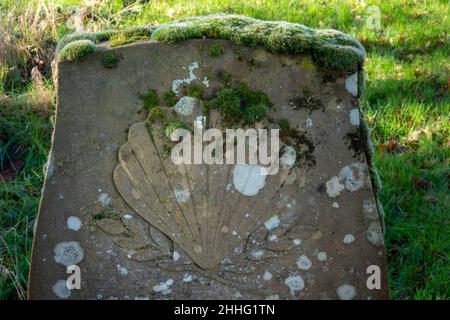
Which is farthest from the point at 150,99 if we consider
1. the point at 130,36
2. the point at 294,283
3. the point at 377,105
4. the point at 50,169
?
the point at 377,105

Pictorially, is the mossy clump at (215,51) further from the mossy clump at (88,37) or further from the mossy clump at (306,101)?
the mossy clump at (88,37)

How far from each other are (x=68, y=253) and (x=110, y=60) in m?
0.90

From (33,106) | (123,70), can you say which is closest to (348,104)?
(123,70)

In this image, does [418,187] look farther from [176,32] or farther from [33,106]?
[33,106]

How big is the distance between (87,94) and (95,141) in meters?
0.22

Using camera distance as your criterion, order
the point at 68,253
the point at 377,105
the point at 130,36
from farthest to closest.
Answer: the point at 377,105 → the point at 130,36 → the point at 68,253

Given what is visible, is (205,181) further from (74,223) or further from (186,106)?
(74,223)

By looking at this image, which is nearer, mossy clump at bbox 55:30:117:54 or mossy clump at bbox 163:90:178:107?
mossy clump at bbox 163:90:178:107

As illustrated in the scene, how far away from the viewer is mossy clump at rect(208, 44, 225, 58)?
2.89 metres

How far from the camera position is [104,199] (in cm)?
283

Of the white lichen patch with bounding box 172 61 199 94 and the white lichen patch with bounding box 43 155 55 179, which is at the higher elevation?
the white lichen patch with bounding box 172 61 199 94

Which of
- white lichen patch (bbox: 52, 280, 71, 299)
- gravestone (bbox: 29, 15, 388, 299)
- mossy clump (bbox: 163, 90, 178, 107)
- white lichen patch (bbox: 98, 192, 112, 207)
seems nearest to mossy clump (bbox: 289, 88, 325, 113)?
gravestone (bbox: 29, 15, 388, 299)

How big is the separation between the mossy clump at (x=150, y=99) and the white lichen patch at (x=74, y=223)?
1.97 feet

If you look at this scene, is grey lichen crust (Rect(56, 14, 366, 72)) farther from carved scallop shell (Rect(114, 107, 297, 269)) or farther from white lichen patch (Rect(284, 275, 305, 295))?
white lichen patch (Rect(284, 275, 305, 295))
